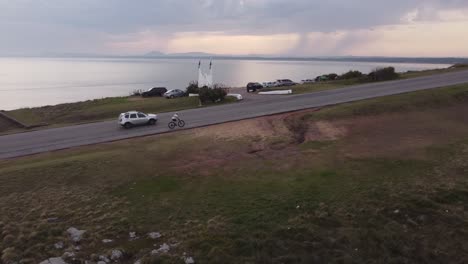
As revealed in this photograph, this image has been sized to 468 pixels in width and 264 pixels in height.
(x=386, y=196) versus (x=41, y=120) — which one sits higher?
(x=41, y=120)

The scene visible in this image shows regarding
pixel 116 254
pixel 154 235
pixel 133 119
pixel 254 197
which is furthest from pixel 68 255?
pixel 133 119

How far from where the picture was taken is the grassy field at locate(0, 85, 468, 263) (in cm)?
1428

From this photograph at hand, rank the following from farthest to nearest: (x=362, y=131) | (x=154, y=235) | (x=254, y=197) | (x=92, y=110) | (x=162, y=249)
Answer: (x=92, y=110) → (x=362, y=131) → (x=254, y=197) → (x=154, y=235) → (x=162, y=249)

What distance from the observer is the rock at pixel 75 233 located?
15186mm

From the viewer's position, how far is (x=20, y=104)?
8800cm

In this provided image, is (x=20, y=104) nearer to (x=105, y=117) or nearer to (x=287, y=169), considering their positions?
(x=105, y=117)

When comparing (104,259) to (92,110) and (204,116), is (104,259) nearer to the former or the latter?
(204,116)

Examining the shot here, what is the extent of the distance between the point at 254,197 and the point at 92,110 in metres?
34.0

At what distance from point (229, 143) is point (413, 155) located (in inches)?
469

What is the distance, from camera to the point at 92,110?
4662cm

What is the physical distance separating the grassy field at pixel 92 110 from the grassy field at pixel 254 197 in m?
15.8

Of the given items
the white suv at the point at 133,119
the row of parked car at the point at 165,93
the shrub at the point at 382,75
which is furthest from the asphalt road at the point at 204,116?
the row of parked car at the point at 165,93

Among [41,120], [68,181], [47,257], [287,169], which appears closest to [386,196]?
[287,169]

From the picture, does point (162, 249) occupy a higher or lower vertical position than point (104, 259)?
lower
